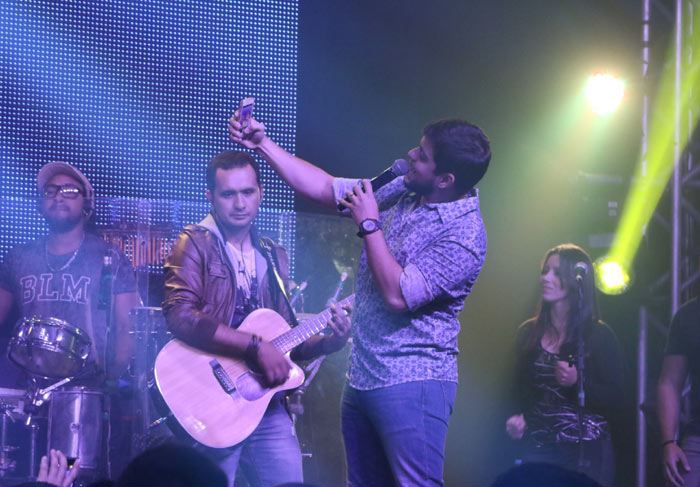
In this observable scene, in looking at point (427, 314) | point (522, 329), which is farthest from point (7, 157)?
point (427, 314)

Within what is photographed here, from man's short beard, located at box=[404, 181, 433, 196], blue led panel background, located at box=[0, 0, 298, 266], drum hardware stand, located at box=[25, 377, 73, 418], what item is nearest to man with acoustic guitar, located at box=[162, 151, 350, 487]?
man's short beard, located at box=[404, 181, 433, 196]

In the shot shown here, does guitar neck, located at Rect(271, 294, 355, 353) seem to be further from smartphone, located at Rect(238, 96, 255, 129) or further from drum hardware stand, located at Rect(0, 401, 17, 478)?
drum hardware stand, located at Rect(0, 401, 17, 478)

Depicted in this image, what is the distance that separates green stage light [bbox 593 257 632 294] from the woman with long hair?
872 millimetres

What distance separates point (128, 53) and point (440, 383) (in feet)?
13.7

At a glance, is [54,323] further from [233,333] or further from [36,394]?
[233,333]

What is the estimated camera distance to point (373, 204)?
2.54 m

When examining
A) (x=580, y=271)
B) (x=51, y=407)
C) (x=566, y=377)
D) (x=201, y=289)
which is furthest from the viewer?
(x=580, y=271)

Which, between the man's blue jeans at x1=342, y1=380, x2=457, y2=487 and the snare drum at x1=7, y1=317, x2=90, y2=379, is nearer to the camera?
the man's blue jeans at x1=342, y1=380, x2=457, y2=487

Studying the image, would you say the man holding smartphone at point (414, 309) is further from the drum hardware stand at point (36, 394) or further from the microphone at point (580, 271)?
the drum hardware stand at point (36, 394)

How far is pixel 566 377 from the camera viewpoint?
4.36 m

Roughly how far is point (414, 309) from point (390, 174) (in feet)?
1.61

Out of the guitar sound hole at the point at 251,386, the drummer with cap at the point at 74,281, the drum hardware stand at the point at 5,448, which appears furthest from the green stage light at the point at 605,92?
the drum hardware stand at the point at 5,448

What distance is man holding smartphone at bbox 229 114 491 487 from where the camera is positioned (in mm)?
2430

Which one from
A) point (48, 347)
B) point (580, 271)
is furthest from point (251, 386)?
point (580, 271)
